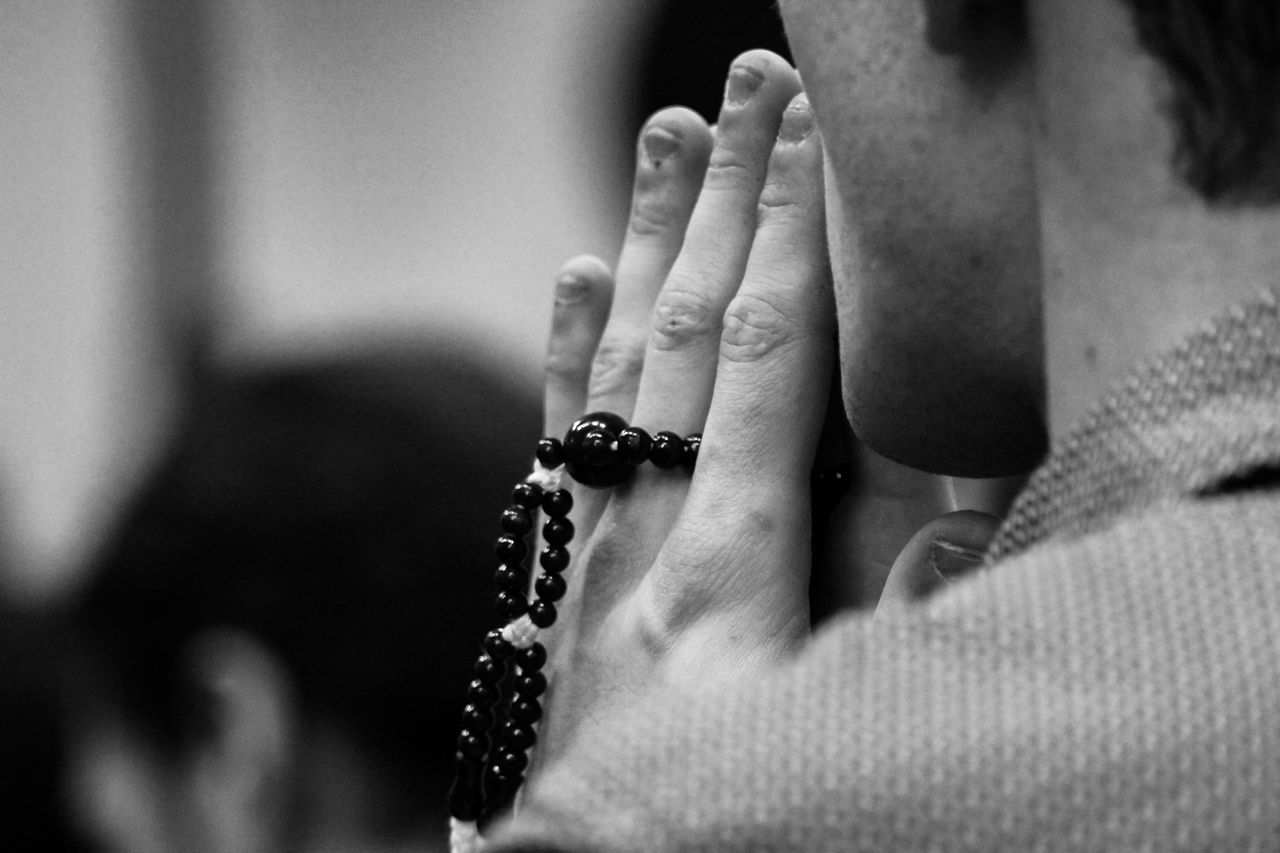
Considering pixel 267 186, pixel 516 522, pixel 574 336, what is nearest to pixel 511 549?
pixel 516 522

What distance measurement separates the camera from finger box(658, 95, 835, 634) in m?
0.95

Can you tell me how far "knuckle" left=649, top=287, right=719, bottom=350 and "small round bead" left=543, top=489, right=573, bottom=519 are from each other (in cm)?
12

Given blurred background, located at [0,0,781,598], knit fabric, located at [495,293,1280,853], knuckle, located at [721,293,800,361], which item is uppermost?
knit fabric, located at [495,293,1280,853]

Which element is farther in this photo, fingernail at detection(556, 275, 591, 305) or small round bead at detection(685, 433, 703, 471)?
fingernail at detection(556, 275, 591, 305)

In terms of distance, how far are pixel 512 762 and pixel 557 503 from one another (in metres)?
0.16

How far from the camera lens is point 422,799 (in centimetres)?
136

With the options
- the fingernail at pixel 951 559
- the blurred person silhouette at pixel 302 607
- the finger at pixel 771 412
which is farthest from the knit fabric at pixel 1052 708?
the blurred person silhouette at pixel 302 607

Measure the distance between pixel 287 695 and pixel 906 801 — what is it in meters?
0.99

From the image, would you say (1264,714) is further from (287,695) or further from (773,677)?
(287,695)

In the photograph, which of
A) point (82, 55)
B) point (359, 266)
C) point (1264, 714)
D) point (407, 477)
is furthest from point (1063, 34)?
point (82, 55)

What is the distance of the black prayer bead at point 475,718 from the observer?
984 mm

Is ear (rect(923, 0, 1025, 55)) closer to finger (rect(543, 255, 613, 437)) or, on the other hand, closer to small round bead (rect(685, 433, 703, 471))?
small round bead (rect(685, 433, 703, 471))

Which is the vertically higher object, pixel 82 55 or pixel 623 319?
pixel 623 319

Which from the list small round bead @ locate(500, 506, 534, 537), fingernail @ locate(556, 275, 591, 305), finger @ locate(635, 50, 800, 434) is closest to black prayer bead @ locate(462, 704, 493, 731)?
small round bead @ locate(500, 506, 534, 537)
